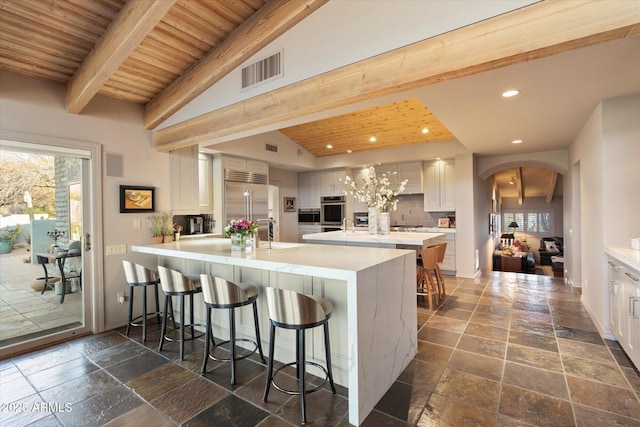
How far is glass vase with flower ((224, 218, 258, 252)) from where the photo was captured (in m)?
2.92

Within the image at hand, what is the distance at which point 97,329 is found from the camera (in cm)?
347

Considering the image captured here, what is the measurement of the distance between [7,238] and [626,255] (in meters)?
5.66

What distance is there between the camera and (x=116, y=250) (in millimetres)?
3654

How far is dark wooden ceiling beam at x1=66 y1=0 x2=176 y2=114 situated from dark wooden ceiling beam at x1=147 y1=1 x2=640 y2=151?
1.09 metres

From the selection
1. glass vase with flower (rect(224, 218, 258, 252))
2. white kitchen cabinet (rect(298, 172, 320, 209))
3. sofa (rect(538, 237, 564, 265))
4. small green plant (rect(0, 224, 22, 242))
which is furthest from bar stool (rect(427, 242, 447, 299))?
sofa (rect(538, 237, 564, 265))

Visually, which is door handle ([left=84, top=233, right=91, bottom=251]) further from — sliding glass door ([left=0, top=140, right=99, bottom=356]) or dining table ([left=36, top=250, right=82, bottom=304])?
dining table ([left=36, top=250, right=82, bottom=304])

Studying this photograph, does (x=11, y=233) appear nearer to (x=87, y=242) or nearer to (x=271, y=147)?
(x=87, y=242)

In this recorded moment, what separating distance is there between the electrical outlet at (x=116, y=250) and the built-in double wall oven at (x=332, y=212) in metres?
4.57

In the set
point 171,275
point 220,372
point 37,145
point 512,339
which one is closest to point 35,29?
point 37,145

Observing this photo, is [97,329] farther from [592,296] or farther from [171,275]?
[592,296]

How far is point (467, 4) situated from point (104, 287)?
4.39 metres

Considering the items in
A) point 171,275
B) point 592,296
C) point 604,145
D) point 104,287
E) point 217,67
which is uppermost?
point 217,67

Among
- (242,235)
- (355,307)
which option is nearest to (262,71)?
(242,235)

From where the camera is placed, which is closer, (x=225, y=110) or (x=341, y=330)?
(x=341, y=330)
